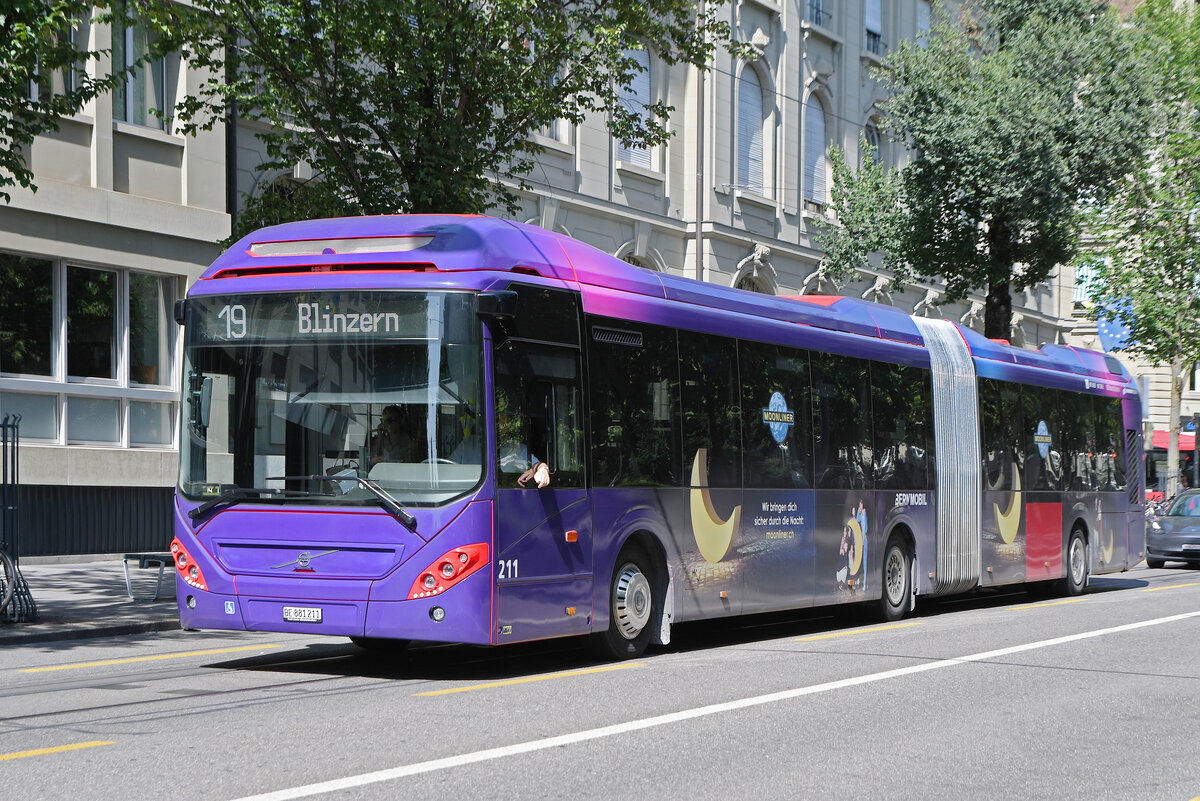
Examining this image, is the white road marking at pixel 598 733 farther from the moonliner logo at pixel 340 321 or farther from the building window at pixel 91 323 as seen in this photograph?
the building window at pixel 91 323

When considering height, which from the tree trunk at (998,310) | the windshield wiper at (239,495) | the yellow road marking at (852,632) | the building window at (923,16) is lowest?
the yellow road marking at (852,632)

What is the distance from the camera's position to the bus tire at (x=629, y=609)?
10984 mm

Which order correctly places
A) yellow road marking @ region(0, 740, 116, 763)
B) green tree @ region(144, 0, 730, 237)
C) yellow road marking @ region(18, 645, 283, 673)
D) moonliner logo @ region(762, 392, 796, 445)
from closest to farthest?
yellow road marking @ region(0, 740, 116, 763)
yellow road marking @ region(18, 645, 283, 673)
moonliner logo @ region(762, 392, 796, 445)
green tree @ region(144, 0, 730, 237)

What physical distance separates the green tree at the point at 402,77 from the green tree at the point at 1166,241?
21.1 meters

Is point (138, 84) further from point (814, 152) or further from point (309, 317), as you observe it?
point (814, 152)

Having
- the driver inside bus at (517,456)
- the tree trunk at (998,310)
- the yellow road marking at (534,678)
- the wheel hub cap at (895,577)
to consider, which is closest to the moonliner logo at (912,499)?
the wheel hub cap at (895,577)

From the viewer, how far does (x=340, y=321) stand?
984cm

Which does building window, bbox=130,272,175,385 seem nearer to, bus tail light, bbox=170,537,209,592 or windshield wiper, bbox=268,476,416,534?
bus tail light, bbox=170,537,209,592

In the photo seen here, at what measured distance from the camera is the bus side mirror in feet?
31.3

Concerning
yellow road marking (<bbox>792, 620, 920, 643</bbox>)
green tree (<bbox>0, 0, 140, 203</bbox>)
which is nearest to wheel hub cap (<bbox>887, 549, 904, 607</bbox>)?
yellow road marking (<bbox>792, 620, 920, 643</bbox>)

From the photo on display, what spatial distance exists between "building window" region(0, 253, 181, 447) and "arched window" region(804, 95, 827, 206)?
20177 millimetres

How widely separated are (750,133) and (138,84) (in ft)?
57.1

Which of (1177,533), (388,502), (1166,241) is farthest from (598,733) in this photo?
(1166,241)

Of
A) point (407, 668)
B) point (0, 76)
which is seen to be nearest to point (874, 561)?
point (407, 668)
